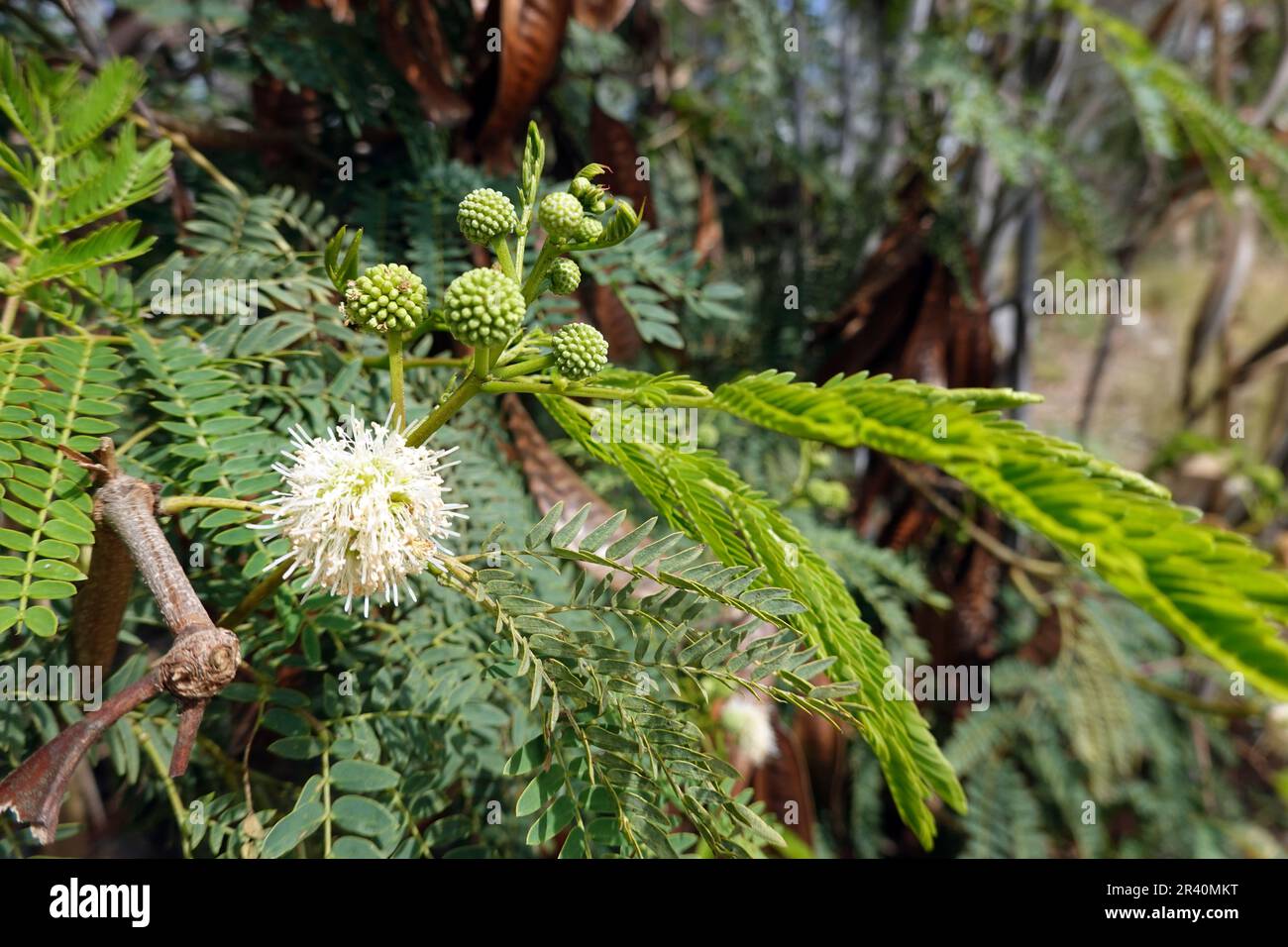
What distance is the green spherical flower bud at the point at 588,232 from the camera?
493 millimetres

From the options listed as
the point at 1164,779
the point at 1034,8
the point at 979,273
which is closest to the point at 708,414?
the point at 979,273

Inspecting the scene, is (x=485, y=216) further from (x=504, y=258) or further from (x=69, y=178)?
(x=69, y=178)

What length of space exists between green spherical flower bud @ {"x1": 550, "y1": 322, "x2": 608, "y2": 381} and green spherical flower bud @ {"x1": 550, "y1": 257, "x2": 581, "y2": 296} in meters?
0.06

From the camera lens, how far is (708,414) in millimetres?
1251

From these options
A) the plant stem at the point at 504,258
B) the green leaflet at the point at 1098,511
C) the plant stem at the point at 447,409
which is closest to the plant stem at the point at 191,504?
the plant stem at the point at 447,409

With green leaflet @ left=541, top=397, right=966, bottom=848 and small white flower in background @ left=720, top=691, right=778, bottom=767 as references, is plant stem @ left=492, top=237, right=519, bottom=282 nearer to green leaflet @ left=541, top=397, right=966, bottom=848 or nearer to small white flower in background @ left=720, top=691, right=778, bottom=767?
green leaflet @ left=541, top=397, right=966, bottom=848

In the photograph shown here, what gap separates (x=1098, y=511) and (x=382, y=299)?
40cm

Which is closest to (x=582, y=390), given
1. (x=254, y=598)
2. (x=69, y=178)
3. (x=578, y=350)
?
(x=578, y=350)

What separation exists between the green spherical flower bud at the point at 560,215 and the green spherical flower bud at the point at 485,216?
0.09ft

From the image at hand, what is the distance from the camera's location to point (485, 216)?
0.50 m

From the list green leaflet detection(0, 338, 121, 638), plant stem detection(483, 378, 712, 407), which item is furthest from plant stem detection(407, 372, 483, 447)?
green leaflet detection(0, 338, 121, 638)

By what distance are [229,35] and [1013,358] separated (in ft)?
5.15

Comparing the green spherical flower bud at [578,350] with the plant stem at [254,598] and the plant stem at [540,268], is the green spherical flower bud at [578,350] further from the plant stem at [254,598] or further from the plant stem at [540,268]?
the plant stem at [254,598]
